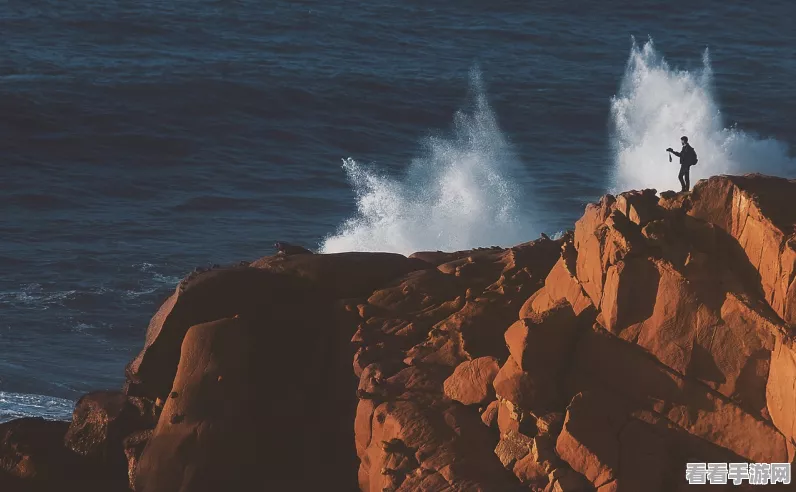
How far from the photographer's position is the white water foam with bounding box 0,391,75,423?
2411 cm

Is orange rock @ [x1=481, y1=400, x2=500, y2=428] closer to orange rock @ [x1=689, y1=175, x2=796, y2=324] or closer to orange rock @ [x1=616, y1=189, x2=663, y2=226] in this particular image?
orange rock @ [x1=616, y1=189, x2=663, y2=226]

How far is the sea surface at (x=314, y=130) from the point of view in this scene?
107ft

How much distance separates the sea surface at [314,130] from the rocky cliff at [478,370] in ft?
23.9

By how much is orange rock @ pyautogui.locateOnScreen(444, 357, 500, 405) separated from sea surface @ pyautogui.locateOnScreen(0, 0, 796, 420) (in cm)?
1067

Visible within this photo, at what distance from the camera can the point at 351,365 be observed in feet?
58.0

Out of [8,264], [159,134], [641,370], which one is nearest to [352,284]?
[641,370]

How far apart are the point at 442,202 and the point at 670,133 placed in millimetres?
11516

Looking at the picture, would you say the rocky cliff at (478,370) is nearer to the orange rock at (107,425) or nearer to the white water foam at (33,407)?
the orange rock at (107,425)

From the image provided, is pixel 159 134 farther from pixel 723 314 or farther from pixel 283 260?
pixel 723 314

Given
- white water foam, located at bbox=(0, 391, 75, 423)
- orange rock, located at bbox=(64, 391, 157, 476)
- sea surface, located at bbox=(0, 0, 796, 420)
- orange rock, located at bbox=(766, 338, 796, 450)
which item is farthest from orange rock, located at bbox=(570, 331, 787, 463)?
sea surface, located at bbox=(0, 0, 796, 420)

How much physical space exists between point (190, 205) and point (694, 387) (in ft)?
80.5

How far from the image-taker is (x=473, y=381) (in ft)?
52.2

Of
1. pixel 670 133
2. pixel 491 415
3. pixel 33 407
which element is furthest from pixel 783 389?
pixel 670 133

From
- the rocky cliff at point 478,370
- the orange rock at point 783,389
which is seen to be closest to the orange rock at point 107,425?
the rocky cliff at point 478,370
